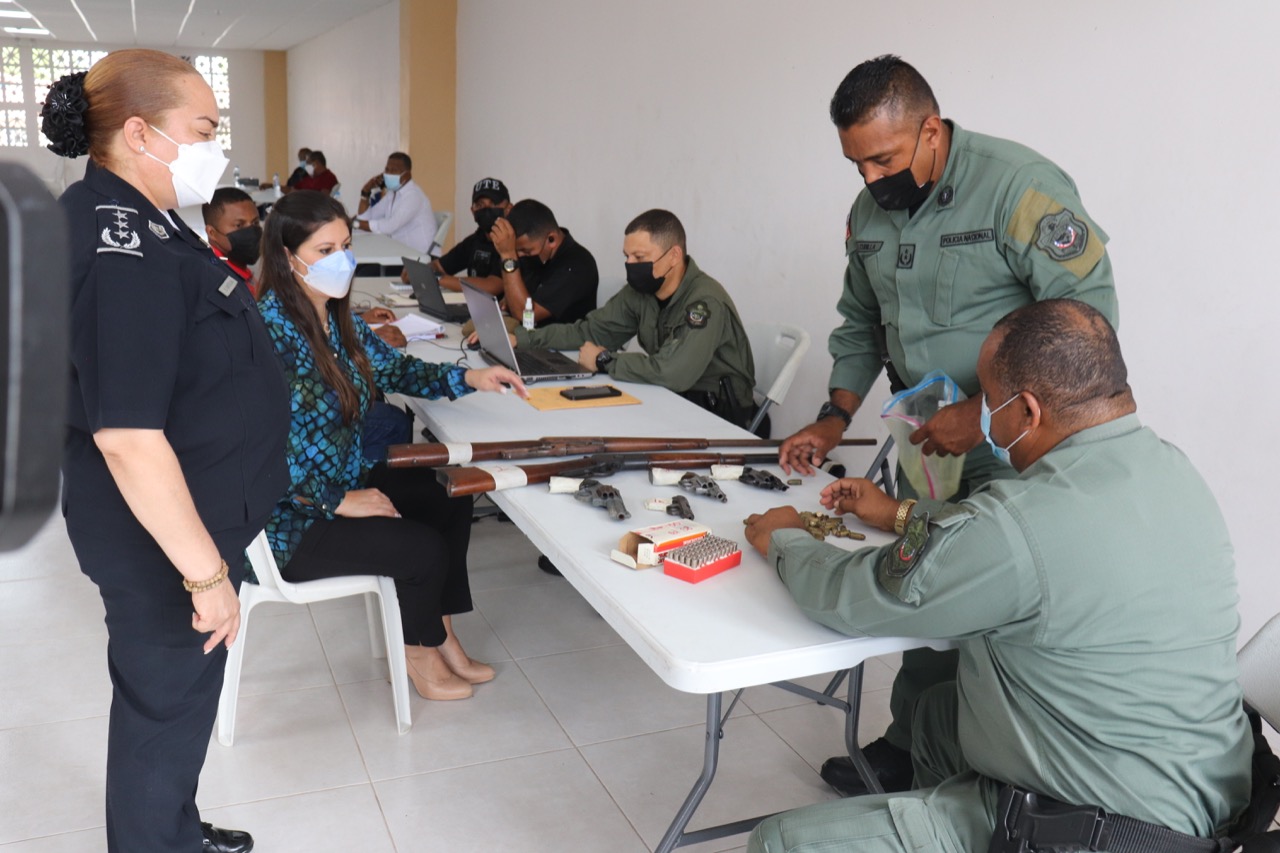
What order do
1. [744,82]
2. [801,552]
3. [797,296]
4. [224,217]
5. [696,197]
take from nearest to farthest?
[801,552] → [224,217] → [797,296] → [744,82] → [696,197]

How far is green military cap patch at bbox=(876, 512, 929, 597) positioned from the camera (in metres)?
1.34

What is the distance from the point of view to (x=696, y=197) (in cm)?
491

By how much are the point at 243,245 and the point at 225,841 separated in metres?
2.31

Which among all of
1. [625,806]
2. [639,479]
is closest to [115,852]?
[625,806]

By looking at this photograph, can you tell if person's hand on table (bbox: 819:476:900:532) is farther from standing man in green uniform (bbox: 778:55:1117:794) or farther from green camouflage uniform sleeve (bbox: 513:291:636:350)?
green camouflage uniform sleeve (bbox: 513:291:636:350)

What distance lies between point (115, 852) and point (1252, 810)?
1.72 m

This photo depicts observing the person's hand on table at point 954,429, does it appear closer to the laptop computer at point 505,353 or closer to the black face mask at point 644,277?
the laptop computer at point 505,353

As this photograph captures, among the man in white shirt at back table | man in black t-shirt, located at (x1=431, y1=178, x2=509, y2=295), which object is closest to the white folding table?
man in black t-shirt, located at (x1=431, y1=178, x2=509, y2=295)

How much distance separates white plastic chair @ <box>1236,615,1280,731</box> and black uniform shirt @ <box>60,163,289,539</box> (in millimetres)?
1521

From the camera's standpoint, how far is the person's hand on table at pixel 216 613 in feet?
4.92

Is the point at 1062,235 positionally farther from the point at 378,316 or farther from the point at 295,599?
the point at 378,316

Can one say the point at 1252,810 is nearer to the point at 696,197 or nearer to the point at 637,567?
the point at 637,567

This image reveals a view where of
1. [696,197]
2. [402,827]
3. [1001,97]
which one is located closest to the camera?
[402,827]

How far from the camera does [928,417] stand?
1977mm
